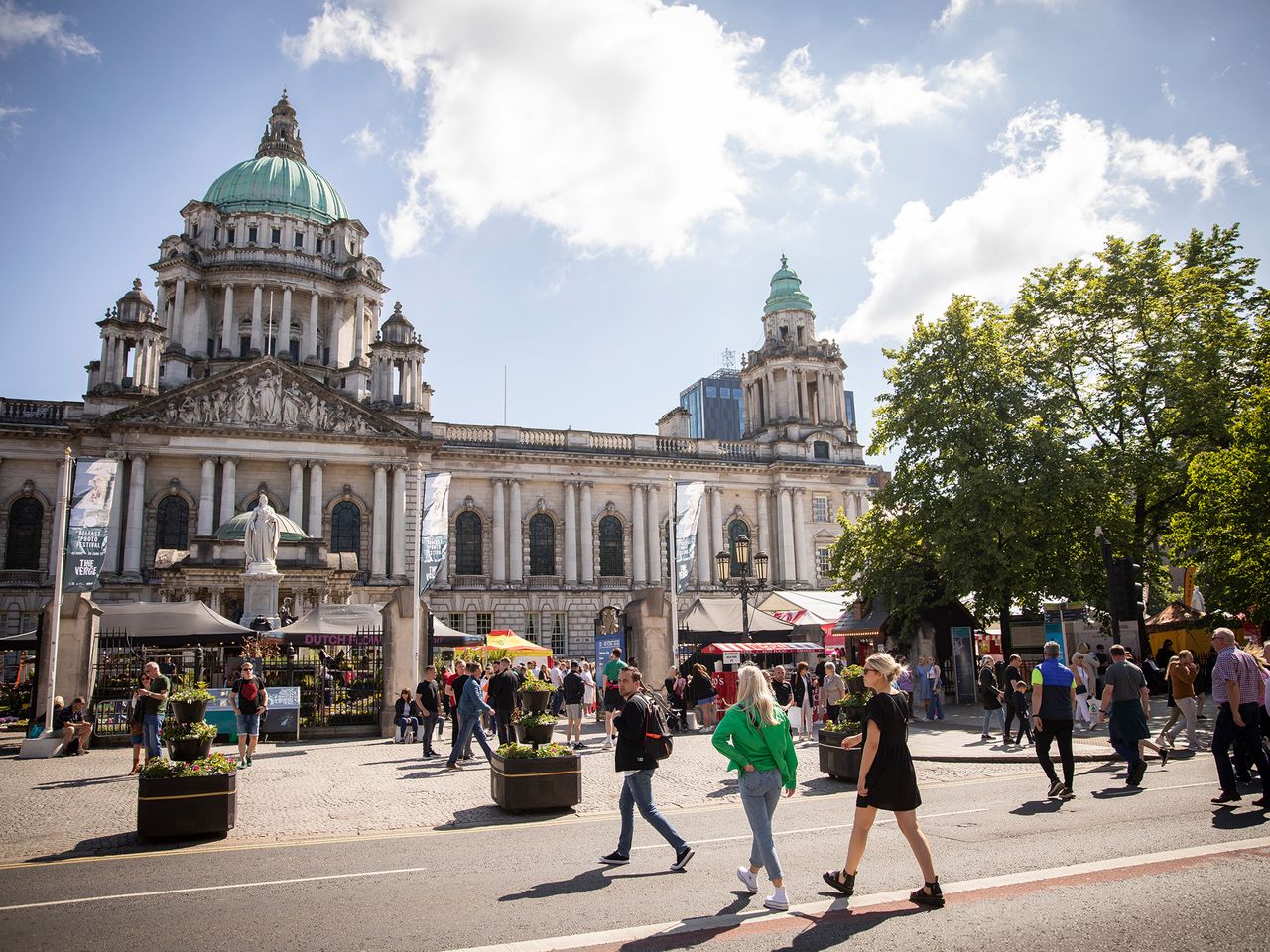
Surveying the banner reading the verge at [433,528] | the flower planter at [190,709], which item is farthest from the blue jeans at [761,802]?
the banner reading the verge at [433,528]

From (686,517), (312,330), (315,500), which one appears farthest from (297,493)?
(686,517)

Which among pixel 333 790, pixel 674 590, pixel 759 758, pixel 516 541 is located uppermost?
pixel 516 541

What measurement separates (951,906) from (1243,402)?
25.6 metres

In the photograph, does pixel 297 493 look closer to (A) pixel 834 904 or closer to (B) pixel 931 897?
(A) pixel 834 904

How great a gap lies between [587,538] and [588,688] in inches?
947

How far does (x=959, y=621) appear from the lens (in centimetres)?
2980

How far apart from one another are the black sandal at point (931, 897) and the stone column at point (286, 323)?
5451 centimetres

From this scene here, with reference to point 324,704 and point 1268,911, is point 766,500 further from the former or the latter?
point 1268,911

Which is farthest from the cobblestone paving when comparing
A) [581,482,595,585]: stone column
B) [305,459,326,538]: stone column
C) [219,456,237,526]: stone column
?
[581,482,595,585]: stone column

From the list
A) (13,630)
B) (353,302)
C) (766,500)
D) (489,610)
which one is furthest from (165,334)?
(766,500)

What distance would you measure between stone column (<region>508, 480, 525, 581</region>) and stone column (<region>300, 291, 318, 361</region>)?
1784 centimetres

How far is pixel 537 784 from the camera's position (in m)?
11.4

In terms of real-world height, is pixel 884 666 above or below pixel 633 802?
above

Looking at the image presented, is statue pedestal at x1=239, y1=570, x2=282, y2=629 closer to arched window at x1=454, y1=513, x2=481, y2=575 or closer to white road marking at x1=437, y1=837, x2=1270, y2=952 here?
arched window at x1=454, y1=513, x2=481, y2=575
